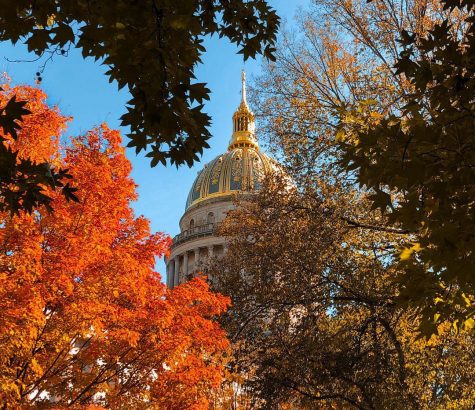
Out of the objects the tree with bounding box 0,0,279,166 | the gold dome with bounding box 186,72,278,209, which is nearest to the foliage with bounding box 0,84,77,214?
the tree with bounding box 0,0,279,166

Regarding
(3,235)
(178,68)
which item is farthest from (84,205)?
(178,68)

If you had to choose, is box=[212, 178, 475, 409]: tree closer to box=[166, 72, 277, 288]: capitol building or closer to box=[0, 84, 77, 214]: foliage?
box=[0, 84, 77, 214]: foliage

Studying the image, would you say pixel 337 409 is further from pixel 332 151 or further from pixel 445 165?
pixel 445 165

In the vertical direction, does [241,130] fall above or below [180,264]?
above

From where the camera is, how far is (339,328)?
17297 mm

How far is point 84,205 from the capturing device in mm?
13562

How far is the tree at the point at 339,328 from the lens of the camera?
49.7ft

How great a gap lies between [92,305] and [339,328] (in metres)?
7.95

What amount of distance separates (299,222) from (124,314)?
5.63 meters

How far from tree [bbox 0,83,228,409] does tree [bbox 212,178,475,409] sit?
187 centimetres

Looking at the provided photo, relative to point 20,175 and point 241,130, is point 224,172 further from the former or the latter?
point 20,175

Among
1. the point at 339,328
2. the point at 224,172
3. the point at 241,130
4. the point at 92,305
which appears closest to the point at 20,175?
the point at 92,305

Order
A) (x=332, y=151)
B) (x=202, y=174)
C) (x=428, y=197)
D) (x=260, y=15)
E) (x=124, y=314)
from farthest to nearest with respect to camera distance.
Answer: (x=202, y=174)
(x=332, y=151)
(x=124, y=314)
(x=260, y=15)
(x=428, y=197)

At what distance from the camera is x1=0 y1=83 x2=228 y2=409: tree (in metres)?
11.7
